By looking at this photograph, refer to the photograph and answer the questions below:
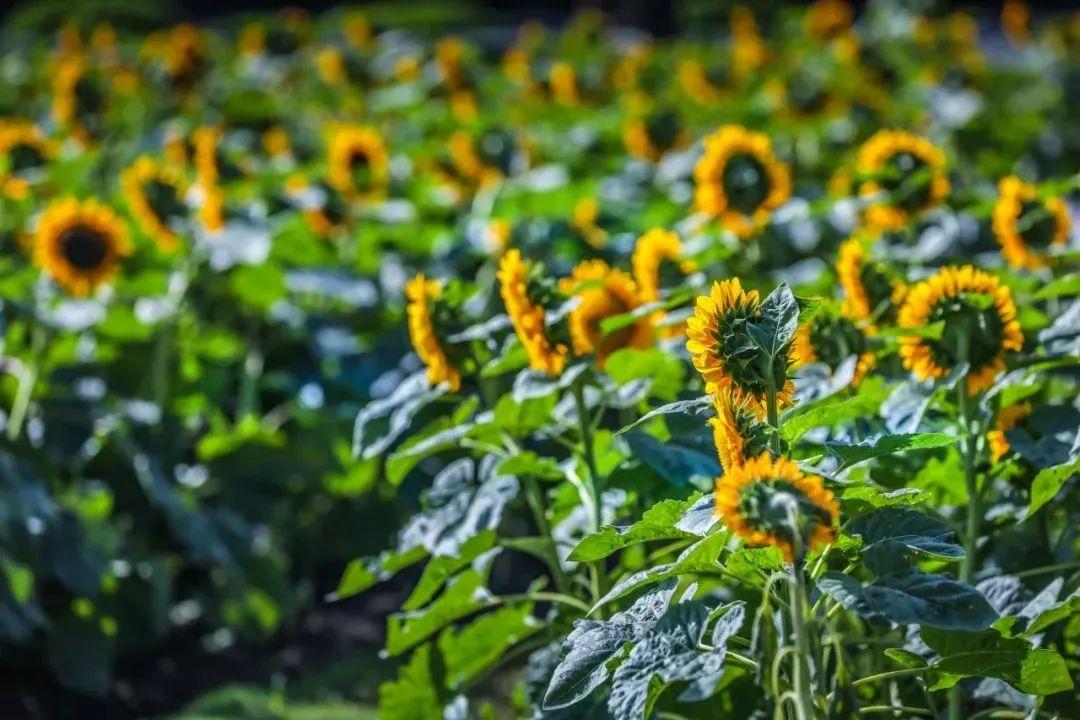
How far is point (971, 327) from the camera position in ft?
7.46

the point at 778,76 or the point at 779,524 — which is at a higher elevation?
the point at 779,524

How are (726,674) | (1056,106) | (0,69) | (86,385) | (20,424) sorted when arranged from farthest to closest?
(0,69), (1056,106), (86,385), (20,424), (726,674)

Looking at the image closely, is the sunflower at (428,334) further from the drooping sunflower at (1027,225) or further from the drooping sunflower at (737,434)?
the drooping sunflower at (1027,225)

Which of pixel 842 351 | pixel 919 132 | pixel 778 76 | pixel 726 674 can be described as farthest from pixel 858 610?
pixel 778 76

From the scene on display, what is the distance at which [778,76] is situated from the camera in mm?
7363

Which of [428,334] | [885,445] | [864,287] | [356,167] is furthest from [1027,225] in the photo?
[356,167]

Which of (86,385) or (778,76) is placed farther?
(778,76)

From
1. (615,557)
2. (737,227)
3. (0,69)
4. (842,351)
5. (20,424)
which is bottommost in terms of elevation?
(0,69)

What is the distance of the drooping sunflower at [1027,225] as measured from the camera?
298 cm

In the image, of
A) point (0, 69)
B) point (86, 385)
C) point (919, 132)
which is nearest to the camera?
point (86, 385)

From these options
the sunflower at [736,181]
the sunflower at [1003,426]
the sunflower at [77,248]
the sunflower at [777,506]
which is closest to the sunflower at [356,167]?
the sunflower at [77,248]

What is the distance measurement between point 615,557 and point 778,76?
4.08 meters

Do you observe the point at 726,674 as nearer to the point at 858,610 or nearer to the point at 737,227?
the point at 858,610

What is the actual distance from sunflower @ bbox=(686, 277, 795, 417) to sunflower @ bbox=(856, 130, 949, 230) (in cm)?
149
